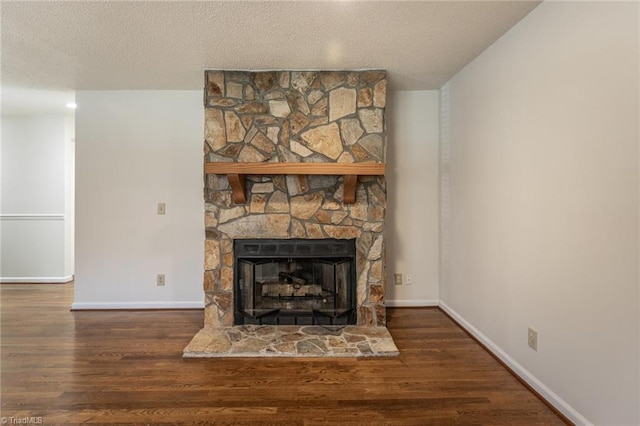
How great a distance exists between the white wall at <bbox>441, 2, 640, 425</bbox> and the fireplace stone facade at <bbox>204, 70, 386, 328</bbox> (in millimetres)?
863

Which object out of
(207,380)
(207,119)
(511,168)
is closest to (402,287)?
(511,168)

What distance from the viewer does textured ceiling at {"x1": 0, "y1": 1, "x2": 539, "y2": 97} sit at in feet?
6.73

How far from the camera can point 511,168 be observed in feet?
7.50

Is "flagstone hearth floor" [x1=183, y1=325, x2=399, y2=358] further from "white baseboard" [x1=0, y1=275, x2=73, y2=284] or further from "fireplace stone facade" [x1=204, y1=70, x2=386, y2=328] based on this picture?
"white baseboard" [x1=0, y1=275, x2=73, y2=284]

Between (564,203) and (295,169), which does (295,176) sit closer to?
(295,169)

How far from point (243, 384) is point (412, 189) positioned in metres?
→ 2.44

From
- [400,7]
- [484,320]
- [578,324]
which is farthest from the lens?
[484,320]

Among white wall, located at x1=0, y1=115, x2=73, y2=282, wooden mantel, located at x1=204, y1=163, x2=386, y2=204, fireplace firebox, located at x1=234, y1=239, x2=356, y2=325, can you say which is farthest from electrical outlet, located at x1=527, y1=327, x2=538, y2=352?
white wall, located at x1=0, y1=115, x2=73, y2=282

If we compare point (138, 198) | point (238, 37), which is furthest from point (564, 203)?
point (138, 198)

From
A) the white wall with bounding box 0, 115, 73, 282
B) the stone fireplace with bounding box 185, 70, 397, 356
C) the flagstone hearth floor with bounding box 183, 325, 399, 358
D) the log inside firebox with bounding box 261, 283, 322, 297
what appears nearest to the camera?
the flagstone hearth floor with bounding box 183, 325, 399, 358

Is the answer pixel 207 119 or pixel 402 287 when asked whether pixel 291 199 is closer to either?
pixel 207 119

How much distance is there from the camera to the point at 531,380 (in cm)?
207

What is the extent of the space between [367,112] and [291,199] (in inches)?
39.6

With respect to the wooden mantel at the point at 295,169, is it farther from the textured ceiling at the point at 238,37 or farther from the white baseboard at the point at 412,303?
the white baseboard at the point at 412,303
